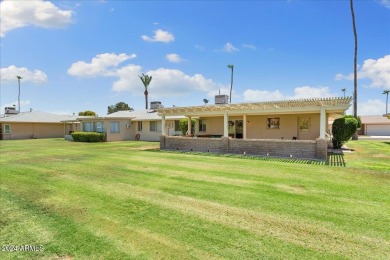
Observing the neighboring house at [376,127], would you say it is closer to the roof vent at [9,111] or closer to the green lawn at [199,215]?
the green lawn at [199,215]

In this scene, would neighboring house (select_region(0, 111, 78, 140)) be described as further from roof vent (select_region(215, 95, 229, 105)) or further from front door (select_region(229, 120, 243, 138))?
front door (select_region(229, 120, 243, 138))

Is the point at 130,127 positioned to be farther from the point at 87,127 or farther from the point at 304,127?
the point at 304,127

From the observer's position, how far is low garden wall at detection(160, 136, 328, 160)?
14.6 m

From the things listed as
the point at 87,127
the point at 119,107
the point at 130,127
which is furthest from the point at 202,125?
the point at 119,107

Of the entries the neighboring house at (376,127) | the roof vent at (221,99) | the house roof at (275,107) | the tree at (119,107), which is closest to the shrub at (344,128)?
the house roof at (275,107)

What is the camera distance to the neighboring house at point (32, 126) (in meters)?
37.0

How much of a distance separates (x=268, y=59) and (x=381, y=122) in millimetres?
28155

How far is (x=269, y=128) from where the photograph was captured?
70.8 feet

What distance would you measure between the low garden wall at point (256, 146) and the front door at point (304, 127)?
5.79 m

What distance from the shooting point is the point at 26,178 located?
9.84m

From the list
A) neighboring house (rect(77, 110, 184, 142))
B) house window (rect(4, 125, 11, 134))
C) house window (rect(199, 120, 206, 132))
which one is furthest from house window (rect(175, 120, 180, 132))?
house window (rect(4, 125, 11, 134))

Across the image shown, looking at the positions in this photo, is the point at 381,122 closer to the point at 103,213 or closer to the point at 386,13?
the point at 386,13

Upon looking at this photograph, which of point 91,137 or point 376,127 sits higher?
point 376,127

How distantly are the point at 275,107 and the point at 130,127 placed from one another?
22528 mm
